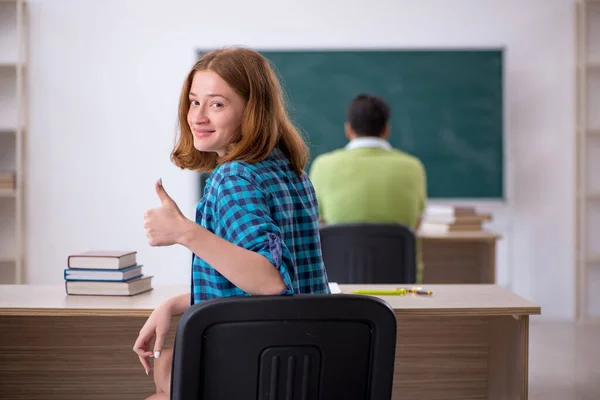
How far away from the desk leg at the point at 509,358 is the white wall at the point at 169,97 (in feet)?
10.1

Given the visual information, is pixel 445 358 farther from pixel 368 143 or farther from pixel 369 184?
pixel 368 143

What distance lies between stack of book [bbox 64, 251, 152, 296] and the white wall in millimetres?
3189

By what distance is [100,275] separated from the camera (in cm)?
214

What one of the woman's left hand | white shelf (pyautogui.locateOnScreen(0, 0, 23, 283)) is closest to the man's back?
the woman's left hand

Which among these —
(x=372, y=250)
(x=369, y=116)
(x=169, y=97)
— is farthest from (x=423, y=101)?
(x=372, y=250)

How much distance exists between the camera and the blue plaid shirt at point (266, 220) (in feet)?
4.31

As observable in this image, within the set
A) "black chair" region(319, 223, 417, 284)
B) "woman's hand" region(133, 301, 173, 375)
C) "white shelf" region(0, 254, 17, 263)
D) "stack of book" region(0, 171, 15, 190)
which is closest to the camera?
"woman's hand" region(133, 301, 173, 375)

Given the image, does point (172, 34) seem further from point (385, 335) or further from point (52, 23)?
point (385, 335)

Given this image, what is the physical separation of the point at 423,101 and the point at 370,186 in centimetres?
213

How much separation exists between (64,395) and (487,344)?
1406 mm

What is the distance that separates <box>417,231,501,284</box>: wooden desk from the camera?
170 inches

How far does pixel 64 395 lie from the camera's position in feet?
8.22

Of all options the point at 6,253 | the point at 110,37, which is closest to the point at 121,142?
the point at 110,37

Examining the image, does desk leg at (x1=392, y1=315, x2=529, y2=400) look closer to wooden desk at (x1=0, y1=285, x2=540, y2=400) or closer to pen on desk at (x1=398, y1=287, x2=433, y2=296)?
wooden desk at (x1=0, y1=285, x2=540, y2=400)
